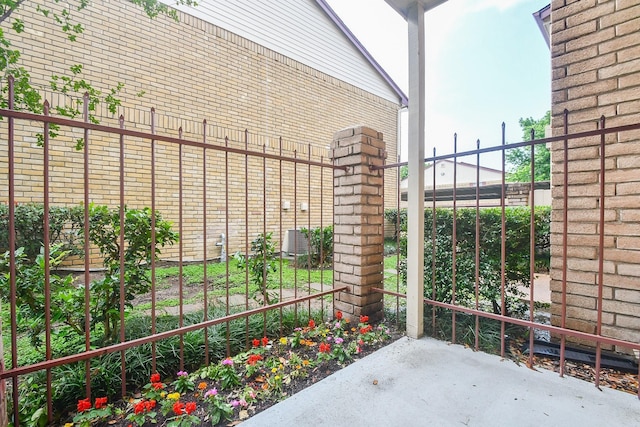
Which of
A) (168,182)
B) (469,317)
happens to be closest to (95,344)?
(469,317)

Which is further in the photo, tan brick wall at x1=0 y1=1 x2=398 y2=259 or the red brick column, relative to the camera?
tan brick wall at x1=0 y1=1 x2=398 y2=259

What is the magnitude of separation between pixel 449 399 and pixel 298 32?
9032 mm

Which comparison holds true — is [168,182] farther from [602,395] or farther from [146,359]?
[602,395]

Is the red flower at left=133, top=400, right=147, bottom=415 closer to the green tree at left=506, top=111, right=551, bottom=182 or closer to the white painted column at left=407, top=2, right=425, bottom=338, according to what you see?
the white painted column at left=407, top=2, right=425, bottom=338

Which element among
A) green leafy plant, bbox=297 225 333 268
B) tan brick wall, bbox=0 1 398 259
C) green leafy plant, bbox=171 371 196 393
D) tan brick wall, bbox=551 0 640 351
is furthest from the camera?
green leafy plant, bbox=297 225 333 268

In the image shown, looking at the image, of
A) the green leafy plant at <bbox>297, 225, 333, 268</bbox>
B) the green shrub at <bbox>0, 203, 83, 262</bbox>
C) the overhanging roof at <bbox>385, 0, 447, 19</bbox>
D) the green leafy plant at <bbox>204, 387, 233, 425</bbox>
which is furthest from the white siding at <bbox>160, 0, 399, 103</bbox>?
the green leafy plant at <bbox>204, 387, 233, 425</bbox>

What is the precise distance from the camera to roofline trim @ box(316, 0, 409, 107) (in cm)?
875

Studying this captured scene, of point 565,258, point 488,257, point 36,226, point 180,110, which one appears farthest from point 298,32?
point 565,258

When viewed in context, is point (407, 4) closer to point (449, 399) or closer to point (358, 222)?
point (358, 222)

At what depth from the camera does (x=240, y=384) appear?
66.3 inches

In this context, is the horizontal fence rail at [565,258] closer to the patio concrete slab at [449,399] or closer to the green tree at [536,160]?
the patio concrete slab at [449,399]

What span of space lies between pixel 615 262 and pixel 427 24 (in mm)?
2117

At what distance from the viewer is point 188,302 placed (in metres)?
3.50

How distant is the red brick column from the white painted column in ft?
1.34
